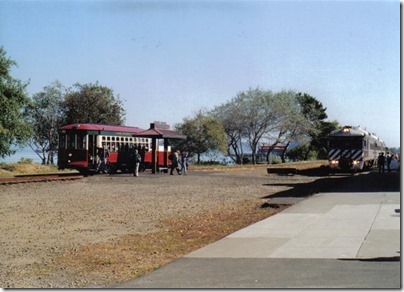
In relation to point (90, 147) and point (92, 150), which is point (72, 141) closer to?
point (90, 147)

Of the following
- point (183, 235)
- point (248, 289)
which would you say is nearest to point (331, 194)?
point (183, 235)

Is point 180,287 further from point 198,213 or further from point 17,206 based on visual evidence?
point 17,206

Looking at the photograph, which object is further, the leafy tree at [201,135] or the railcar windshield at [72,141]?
the leafy tree at [201,135]

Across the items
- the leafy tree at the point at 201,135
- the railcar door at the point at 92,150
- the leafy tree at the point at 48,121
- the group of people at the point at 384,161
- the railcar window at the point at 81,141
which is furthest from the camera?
the leafy tree at the point at 201,135

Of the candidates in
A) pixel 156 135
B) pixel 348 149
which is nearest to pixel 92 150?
pixel 156 135

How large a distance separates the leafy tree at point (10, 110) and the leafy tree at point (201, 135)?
77.9ft

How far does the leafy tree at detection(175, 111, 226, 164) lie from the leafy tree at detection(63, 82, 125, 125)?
33.1ft

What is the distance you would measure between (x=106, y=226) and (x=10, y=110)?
23264 millimetres

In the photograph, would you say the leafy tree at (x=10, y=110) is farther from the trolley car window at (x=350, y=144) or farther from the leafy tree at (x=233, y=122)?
the leafy tree at (x=233, y=122)

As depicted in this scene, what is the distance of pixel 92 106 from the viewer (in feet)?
163

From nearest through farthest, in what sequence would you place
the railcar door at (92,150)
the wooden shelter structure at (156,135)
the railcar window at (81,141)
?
the railcar window at (81,141), the railcar door at (92,150), the wooden shelter structure at (156,135)

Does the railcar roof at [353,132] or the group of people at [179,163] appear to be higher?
the railcar roof at [353,132]

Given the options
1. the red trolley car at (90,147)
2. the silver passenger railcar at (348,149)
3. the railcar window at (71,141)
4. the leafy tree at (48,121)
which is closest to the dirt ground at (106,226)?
the red trolley car at (90,147)

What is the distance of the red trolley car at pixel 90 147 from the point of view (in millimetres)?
33438
